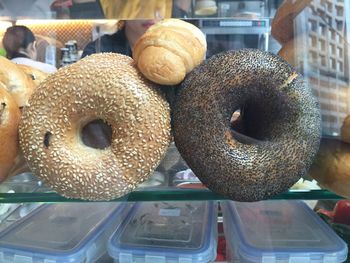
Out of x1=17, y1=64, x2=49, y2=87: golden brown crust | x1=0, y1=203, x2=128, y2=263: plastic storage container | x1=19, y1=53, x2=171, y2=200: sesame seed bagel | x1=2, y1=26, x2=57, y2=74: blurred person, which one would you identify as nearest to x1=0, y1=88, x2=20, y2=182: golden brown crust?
x1=19, y1=53, x2=171, y2=200: sesame seed bagel

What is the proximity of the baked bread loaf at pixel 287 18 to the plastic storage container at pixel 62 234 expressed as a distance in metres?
0.51

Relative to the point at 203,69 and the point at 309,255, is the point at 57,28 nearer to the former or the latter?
the point at 203,69

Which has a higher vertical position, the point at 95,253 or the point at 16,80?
the point at 16,80

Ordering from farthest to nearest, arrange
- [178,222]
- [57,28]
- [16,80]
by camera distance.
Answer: [57,28], [178,222], [16,80]

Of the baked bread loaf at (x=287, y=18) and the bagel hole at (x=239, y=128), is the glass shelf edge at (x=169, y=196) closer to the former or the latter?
the bagel hole at (x=239, y=128)

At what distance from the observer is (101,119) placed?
55 cm

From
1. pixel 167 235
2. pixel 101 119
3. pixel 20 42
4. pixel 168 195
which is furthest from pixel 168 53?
pixel 20 42

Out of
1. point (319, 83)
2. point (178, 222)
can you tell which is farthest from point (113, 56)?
point (178, 222)

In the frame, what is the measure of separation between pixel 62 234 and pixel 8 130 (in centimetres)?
38

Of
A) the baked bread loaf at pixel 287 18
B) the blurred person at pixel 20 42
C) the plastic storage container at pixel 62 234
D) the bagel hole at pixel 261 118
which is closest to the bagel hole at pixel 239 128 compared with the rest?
the bagel hole at pixel 261 118

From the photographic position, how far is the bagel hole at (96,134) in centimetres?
56

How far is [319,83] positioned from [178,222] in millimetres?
445

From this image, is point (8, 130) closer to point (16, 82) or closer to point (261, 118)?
point (16, 82)

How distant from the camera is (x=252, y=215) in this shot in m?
0.91
